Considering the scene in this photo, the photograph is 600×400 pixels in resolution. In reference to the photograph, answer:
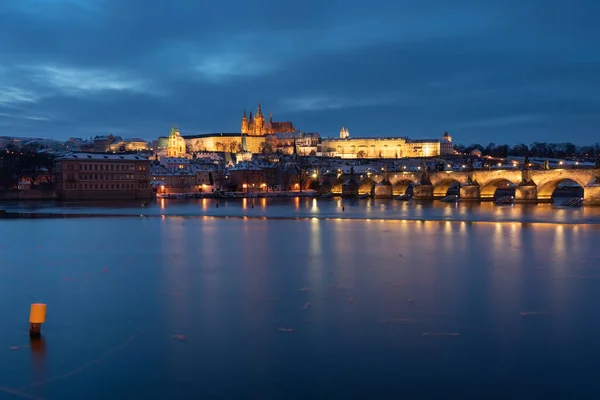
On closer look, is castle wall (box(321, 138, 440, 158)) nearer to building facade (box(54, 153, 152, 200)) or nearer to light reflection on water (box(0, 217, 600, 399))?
building facade (box(54, 153, 152, 200))

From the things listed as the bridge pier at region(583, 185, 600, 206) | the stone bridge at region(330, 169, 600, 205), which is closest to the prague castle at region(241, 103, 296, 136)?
the stone bridge at region(330, 169, 600, 205)

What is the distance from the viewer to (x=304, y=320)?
10.1 meters

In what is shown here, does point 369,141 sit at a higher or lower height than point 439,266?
higher

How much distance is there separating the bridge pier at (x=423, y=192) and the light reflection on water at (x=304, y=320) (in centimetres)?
4658

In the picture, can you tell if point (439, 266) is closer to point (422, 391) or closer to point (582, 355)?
point (582, 355)

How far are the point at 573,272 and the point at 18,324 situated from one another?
12563mm

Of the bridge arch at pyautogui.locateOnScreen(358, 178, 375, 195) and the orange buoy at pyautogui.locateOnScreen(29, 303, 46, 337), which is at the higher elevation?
the bridge arch at pyautogui.locateOnScreen(358, 178, 375, 195)

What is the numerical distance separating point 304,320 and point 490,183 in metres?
55.9

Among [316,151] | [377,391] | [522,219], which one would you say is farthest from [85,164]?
[316,151]

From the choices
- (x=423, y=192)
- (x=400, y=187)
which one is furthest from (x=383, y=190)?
(x=423, y=192)

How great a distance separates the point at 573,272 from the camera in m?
15.3

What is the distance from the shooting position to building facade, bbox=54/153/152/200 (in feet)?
229

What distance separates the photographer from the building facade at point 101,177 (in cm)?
6988

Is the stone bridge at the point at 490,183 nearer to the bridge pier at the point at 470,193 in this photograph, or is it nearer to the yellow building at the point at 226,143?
the bridge pier at the point at 470,193
